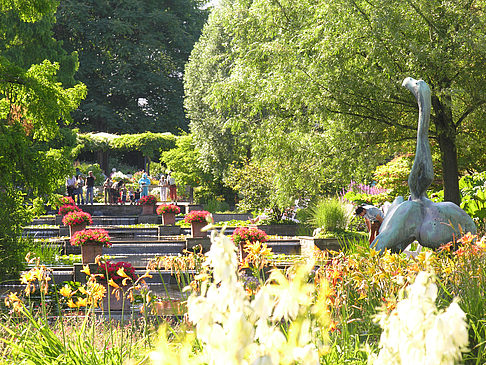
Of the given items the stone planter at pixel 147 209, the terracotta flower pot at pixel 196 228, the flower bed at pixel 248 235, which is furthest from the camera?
the stone planter at pixel 147 209

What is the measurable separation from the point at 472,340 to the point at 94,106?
44.0 metres

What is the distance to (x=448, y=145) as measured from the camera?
13055 mm

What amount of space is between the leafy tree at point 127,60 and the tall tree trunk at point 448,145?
3599cm

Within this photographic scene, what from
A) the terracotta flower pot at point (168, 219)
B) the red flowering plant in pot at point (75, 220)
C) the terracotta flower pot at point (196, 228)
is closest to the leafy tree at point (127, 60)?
the terracotta flower pot at point (168, 219)

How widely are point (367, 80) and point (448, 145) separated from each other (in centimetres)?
239

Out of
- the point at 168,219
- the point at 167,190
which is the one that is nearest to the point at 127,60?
the point at 167,190

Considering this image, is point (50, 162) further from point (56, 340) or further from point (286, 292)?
point (286, 292)

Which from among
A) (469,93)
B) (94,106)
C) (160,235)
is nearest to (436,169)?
(469,93)

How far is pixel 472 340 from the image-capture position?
4.04 metres

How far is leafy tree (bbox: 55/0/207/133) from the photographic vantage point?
46562mm

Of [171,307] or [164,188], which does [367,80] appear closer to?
[171,307]

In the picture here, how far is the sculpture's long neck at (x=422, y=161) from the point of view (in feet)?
22.5

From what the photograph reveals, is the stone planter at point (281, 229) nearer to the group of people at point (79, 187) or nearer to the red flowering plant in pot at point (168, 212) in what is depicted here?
the red flowering plant in pot at point (168, 212)

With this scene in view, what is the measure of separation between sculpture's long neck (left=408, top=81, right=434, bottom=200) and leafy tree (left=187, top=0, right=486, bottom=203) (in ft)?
14.9
